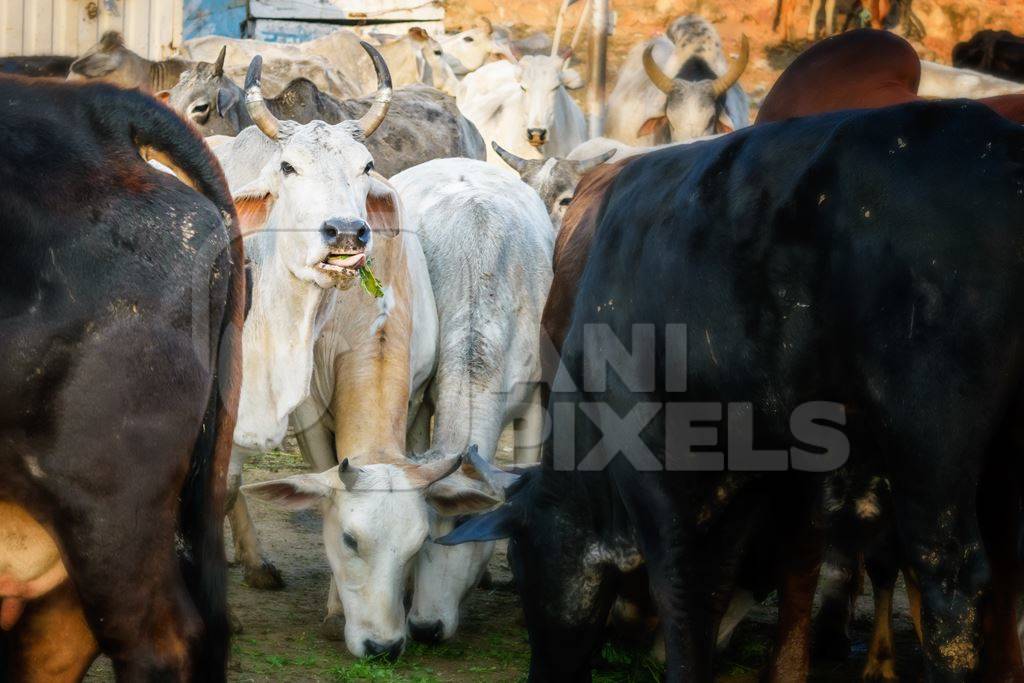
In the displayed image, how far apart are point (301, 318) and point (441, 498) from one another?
3.04ft

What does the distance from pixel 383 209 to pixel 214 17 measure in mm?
12228

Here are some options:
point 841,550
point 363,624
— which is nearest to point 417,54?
point 363,624

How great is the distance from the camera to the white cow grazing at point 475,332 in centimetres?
576

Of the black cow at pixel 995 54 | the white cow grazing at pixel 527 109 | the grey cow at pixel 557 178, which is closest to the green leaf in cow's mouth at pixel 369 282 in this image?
the grey cow at pixel 557 178

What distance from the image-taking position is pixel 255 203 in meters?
5.89

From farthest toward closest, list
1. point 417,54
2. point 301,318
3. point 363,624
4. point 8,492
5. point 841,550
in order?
point 417,54 → point 301,318 → point 363,624 → point 841,550 → point 8,492

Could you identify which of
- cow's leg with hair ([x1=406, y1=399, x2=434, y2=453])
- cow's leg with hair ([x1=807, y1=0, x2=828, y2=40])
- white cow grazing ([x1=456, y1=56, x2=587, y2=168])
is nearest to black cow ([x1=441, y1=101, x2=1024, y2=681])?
cow's leg with hair ([x1=406, y1=399, x2=434, y2=453])

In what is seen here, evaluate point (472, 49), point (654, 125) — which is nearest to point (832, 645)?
point (654, 125)

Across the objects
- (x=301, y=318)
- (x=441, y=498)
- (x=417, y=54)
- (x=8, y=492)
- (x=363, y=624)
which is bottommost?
(x=417, y=54)

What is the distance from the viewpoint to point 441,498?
18.2 ft

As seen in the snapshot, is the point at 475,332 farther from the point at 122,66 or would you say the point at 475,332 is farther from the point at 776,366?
the point at 122,66

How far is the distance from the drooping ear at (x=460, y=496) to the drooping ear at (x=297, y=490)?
413 millimetres

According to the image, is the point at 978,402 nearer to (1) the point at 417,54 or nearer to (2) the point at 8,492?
(2) the point at 8,492

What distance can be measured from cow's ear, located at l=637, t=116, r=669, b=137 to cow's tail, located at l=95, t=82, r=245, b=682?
8.94 m
